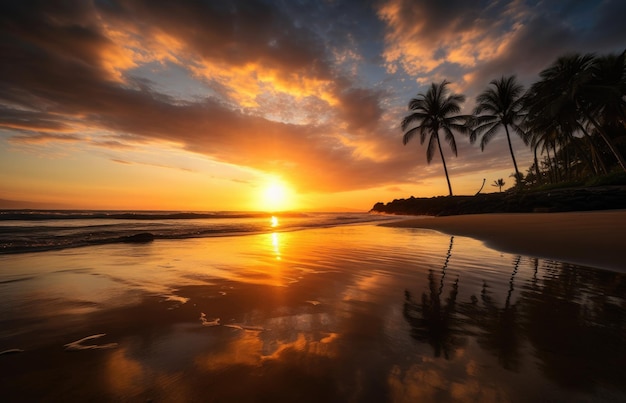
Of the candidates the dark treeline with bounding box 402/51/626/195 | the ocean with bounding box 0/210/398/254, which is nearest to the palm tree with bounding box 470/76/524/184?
the dark treeline with bounding box 402/51/626/195

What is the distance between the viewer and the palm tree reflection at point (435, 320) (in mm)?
1796

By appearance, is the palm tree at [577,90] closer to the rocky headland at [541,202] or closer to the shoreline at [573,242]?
the rocky headland at [541,202]

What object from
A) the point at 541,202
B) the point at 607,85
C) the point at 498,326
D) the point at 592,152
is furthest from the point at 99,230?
the point at 592,152

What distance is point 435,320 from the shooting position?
2209mm

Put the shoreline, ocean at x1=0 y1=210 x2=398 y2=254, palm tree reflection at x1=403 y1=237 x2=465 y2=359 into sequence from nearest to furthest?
palm tree reflection at x1=403 y1=237 x2=465 y2=359, the shoreline, ocean at x1=0 y1=210 x2=398 y2=254

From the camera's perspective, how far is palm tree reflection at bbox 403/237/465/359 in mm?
1796

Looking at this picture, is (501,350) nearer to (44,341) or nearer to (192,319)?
(192,319)

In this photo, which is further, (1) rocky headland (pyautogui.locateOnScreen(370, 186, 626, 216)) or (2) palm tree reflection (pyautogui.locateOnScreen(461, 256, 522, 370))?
(1) rocky headland (pyautogui.locateOnScreen(370, 186, 626, 216))

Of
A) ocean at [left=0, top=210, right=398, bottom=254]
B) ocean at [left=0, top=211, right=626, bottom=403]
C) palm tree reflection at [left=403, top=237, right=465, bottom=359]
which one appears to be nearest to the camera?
ocean at [left=0, top=211, right=626, bottom=403]

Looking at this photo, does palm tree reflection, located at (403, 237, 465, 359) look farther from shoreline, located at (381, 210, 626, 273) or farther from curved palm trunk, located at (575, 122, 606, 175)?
curved palm trunk, located at (575, 122, 606, 175)

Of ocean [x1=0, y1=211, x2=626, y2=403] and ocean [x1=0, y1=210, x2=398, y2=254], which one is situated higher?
ocean [x1=0, y1=210, x2=398, y2=254]

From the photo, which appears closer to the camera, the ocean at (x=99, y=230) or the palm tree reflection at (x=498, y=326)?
the palm tree reflection at (x=498, y=326)

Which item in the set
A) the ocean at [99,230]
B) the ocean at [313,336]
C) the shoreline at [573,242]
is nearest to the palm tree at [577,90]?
the shoreline at [573,242]

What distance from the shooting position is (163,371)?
147 cm
